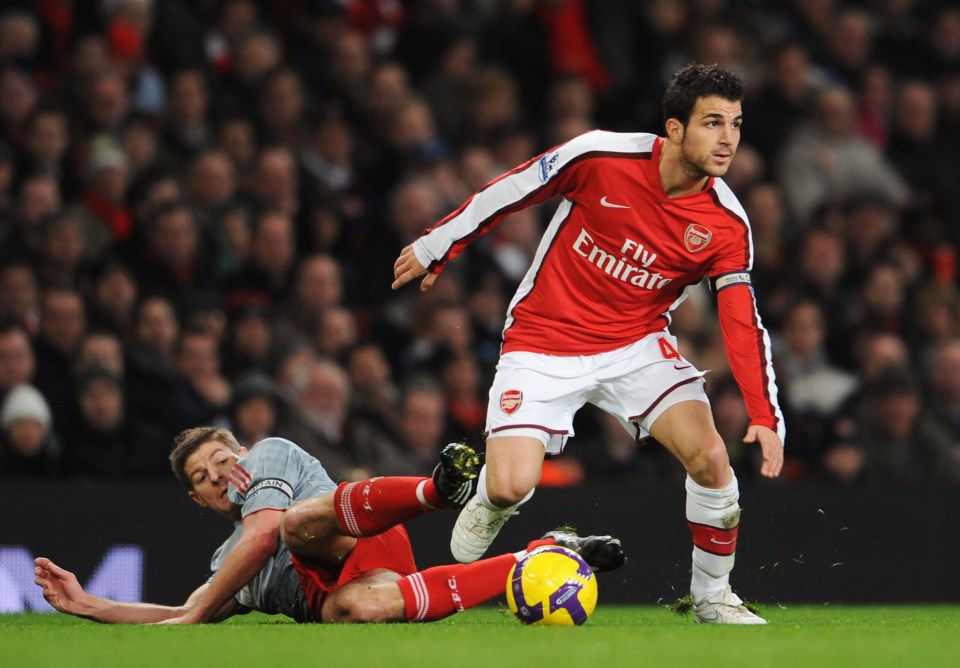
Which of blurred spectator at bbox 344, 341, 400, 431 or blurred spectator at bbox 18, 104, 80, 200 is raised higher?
blurred spectator at bbox 18, 104, 80, 200

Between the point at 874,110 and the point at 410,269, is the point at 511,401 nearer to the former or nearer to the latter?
the point at 410,269

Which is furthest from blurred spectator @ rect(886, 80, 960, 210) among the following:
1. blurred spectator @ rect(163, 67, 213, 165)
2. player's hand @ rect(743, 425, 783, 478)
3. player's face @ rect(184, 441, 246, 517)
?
player's face @ rect(184, 441, 246, 517)

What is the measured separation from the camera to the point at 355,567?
6.07 m

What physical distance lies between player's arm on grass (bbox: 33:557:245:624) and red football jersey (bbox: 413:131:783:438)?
172 centimetres

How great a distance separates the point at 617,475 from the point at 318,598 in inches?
130

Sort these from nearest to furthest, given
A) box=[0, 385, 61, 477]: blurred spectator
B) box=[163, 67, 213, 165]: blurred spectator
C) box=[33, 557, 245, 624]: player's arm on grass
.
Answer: box=[33, 557, 245, 624]: player's arm on grass → box=[0, 385, 61, 477]: blurred spectator → box=[163, 67, 213, 165]: blurred spectator

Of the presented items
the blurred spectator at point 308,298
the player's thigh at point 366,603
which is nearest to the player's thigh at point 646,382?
the player's thigh at point 366,603

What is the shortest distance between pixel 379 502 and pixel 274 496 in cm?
54

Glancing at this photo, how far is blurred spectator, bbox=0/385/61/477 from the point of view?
26.1 ft

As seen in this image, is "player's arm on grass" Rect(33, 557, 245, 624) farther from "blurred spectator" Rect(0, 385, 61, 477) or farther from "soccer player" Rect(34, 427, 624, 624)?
"blurred spectator" Rect(0, 385, 61, 477)

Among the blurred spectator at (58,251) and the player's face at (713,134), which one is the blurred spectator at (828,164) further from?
the player's face at (713,134)

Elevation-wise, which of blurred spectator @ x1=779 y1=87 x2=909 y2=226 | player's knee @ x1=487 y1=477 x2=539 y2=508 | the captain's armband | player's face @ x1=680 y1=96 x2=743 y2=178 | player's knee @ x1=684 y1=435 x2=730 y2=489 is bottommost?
player's knee @ x1=487 y1=477 x2=539 y2=508

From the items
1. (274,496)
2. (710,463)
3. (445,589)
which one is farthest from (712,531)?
(274,496)

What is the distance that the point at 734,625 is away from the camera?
20.1 ft
